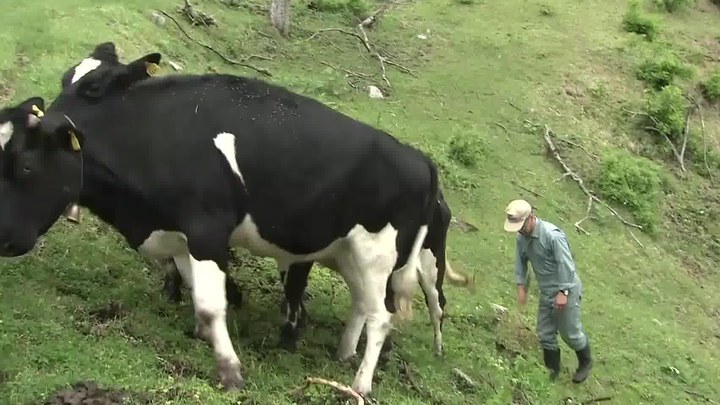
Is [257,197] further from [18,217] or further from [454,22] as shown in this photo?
[454,22]

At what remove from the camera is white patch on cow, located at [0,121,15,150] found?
588cm

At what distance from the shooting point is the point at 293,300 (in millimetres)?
7711

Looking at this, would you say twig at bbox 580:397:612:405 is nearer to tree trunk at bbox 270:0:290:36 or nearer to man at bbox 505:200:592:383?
man at bbox 505:200:592:383

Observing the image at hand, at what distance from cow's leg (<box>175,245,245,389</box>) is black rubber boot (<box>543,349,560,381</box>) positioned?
3949 millimetres

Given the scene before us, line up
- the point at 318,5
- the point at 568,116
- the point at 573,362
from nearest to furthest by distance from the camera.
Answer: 1. the point at 573,362
2. the point at 568,116
3. the point at 318,5

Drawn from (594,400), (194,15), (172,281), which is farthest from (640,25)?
(172,281)

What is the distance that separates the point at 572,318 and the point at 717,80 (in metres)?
12.4

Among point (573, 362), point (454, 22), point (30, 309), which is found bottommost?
point (454, 22)

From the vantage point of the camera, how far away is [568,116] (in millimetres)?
17094

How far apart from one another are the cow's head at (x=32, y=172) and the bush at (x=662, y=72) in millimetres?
15233

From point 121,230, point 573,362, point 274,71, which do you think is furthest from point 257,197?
point 274,71

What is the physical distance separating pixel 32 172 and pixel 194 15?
998 cm

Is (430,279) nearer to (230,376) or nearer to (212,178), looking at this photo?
(230,376)

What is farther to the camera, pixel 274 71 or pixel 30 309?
pixel 274 71
